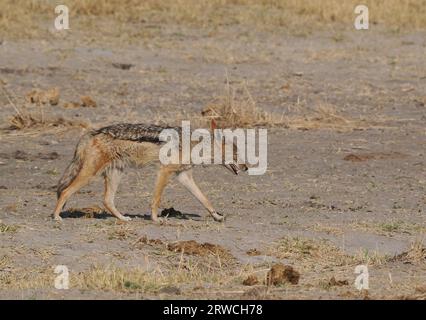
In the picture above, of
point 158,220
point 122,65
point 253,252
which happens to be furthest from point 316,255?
point 122,65

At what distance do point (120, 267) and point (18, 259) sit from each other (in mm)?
766

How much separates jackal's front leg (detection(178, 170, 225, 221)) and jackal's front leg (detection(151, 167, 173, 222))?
8.4 inches

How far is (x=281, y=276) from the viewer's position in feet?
25.9

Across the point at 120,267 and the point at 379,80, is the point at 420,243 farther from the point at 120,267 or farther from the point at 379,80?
the point at 379,80

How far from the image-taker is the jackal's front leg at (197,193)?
10.5m

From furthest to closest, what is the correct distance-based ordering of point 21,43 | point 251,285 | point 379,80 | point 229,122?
point 21,43 → point 379,80 → point 229,122 → point 251,285

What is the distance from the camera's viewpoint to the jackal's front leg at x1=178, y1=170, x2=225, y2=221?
10.5m

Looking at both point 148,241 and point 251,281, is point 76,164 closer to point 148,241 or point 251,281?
point 148,241

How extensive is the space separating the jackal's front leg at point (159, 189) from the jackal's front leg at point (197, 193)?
0.70 ft

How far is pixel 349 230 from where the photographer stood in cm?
1020

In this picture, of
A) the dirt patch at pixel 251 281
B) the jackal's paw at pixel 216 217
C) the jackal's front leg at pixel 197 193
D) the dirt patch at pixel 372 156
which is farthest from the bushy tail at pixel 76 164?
the dirt patch at pixel 372 156

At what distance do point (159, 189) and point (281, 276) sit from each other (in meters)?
2.83

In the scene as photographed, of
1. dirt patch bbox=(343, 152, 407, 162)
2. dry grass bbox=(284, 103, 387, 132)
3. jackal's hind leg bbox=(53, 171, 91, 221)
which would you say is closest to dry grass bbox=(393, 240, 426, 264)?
jackal's hind leg bbox=(53, 171, 91, 221)

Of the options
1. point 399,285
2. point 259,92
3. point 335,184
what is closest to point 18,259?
point 399,285
